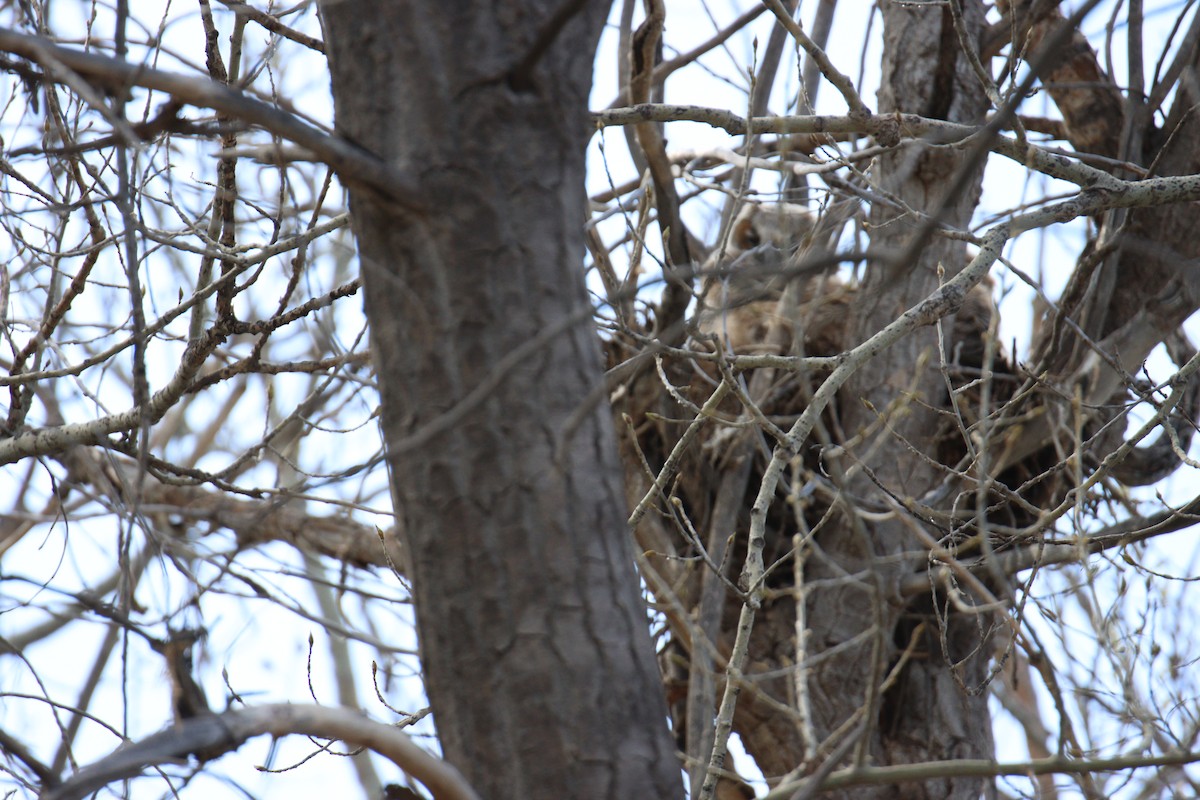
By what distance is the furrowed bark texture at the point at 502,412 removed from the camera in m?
1.34

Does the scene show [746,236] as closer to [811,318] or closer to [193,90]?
[811,318]

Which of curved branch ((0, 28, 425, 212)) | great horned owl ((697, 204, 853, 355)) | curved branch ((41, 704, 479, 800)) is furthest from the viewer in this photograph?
great horned owl ((697, 204, 853, 355))

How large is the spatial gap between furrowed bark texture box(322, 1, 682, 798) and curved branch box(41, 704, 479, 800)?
0.39ft

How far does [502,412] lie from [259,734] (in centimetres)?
49

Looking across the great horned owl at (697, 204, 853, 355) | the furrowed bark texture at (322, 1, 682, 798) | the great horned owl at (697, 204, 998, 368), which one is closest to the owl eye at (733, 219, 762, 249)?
the great horned owl at (697, 204, 853, 355)

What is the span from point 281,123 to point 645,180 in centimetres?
258

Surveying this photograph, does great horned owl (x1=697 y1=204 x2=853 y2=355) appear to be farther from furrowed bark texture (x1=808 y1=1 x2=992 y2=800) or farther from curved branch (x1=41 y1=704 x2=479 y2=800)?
curved branch (x1=41 y1=704 x2=479 y2=800)

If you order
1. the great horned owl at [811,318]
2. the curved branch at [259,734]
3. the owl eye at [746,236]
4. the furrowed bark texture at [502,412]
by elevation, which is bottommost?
the curved branch at [259,734]

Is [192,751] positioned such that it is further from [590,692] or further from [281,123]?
[281,123]

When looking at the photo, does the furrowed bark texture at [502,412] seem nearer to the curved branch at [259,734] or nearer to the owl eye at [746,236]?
the curved branch at [259,734]

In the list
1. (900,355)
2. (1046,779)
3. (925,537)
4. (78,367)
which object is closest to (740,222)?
(900,355)

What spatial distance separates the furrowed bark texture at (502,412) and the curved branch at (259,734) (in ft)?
0.39

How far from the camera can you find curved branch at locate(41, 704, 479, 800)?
1.14 meters

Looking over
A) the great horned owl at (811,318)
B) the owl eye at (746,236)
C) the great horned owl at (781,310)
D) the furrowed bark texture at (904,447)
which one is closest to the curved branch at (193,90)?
the great horned owl at (781,310)
